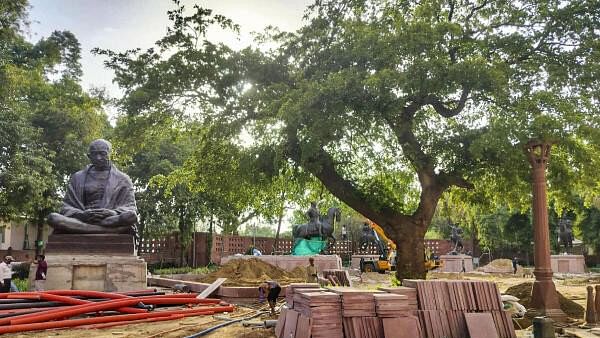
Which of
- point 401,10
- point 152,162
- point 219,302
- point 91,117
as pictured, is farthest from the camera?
point 152,162

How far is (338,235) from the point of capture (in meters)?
48.2

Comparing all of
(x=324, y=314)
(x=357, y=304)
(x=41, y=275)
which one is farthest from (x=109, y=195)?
(x=357, y=304)

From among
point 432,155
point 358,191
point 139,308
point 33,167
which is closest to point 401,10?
point 432,155

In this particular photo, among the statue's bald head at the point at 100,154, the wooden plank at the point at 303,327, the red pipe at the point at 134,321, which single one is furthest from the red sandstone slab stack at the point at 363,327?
the statue's bald head at the point at 100,154

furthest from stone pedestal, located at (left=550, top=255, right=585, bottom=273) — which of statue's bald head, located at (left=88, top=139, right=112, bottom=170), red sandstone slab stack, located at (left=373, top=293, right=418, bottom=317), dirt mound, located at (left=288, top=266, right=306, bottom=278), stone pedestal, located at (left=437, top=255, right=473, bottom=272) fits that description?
red sandstone slab stack, located at (left=373, top=293, right=418, bottom=317)

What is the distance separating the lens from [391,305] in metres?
6.88

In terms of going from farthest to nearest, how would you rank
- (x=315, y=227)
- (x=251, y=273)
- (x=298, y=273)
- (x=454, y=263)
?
(x=454, y=263) < (x=315, y=227) < (x=298, y=273) < (x=251, y=273)

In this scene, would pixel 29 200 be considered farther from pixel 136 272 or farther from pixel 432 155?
pixel 432 155

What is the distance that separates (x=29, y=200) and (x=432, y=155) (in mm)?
15581

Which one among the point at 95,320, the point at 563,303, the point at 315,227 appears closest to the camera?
the point at 95,320

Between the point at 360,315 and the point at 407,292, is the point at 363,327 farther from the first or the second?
the point at 407,292

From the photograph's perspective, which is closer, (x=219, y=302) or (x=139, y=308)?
(x=139, y=308)

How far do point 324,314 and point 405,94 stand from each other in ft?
23.7

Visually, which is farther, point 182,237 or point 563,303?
point 182,237
